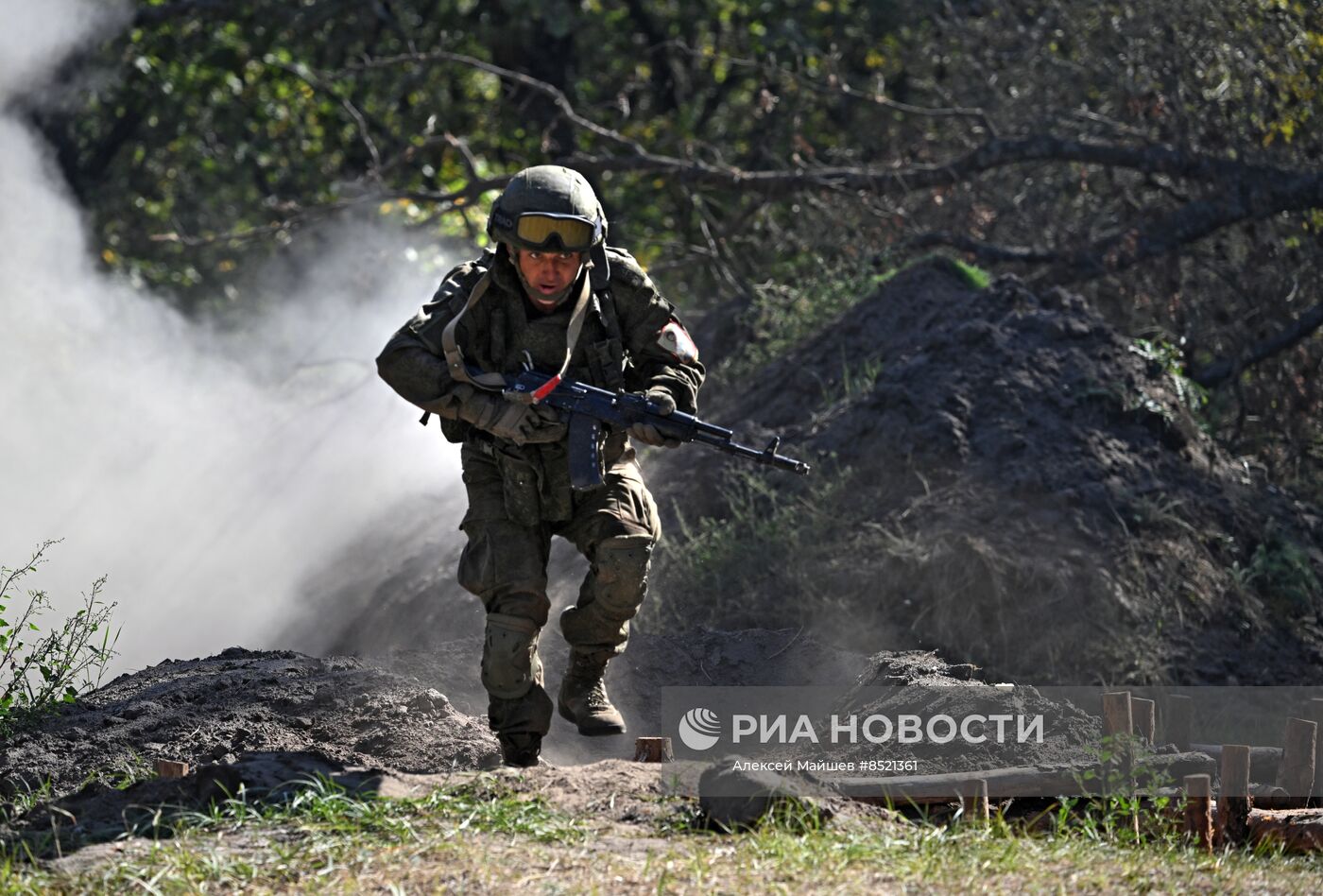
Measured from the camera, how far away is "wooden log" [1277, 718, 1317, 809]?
560 cm

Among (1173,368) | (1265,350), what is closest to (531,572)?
(1173,368)

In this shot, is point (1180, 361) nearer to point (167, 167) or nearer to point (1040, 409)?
point (1040, 409)

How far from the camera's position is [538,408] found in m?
5.49

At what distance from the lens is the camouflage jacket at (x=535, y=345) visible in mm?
5559

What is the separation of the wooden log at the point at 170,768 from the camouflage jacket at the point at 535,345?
131 centimetres

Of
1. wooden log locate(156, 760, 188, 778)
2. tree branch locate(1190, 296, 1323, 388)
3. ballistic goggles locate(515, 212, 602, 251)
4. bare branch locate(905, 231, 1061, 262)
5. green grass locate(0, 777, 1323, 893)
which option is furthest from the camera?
bare branch locate(905, 231, 1061, 262)

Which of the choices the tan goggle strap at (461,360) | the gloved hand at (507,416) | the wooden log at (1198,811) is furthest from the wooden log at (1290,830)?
the tan goggle strap at (461,360)

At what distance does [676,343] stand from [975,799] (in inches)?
69.5

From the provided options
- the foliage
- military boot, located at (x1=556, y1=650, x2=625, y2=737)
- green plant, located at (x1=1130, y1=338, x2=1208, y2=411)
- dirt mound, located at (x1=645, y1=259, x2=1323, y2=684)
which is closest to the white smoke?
the foliage

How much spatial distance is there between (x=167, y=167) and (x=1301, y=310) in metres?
13.1

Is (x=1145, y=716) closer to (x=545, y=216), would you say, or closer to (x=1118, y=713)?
(x=1118, y=713)

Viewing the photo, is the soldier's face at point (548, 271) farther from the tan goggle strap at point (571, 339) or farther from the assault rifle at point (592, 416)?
the assault rifle at point (592, 416)

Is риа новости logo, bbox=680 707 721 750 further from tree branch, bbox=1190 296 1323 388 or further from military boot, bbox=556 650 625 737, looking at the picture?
tree branch, bbox=1190 296 1323 388

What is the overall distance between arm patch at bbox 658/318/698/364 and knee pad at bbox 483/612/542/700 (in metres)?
0.99
